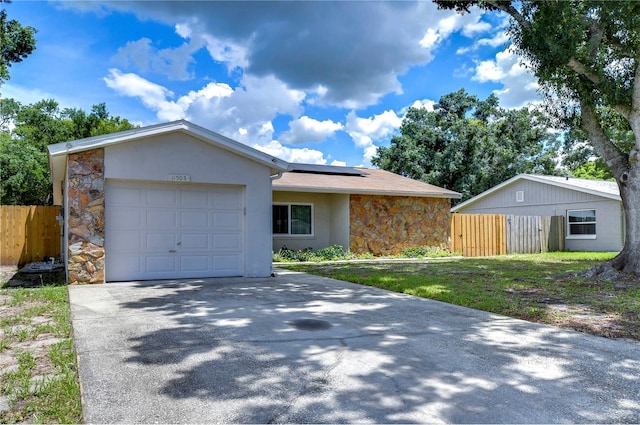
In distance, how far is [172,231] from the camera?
9859mm

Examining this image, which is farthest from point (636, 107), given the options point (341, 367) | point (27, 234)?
point (27, 234)


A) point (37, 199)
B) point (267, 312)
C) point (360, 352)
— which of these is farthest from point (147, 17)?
point (37, 199)

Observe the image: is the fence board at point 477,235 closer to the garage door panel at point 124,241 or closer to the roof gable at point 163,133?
the roof gable at point 163,133

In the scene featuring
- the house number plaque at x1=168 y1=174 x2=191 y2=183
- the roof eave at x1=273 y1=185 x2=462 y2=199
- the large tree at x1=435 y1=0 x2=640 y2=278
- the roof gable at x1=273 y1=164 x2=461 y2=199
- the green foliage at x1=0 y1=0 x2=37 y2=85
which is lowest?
the house number plaque at x1=168 y1=174 x2=191 y2=183

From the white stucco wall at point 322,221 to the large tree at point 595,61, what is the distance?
319 inches

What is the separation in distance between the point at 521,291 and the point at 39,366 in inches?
310

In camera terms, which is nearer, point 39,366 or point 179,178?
point 39,366

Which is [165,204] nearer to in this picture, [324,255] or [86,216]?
[86,216]

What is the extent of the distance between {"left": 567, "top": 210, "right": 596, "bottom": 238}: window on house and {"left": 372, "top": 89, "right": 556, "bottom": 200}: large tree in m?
7.60

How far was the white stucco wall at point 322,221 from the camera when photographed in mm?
16297

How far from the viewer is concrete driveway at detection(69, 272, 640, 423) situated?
9.85 ft

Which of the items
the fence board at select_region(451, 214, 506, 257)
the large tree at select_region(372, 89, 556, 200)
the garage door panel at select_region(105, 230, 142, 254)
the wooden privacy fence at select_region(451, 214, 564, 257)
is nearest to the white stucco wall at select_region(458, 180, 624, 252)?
the wooden privacy fence at select_region(451, 214, 564, 257)

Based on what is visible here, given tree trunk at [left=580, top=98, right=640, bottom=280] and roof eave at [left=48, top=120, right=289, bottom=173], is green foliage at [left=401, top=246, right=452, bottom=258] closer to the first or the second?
tree trunk at [left=580, top=98, right=640, bottom=280]

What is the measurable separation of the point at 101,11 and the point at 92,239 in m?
6.32
